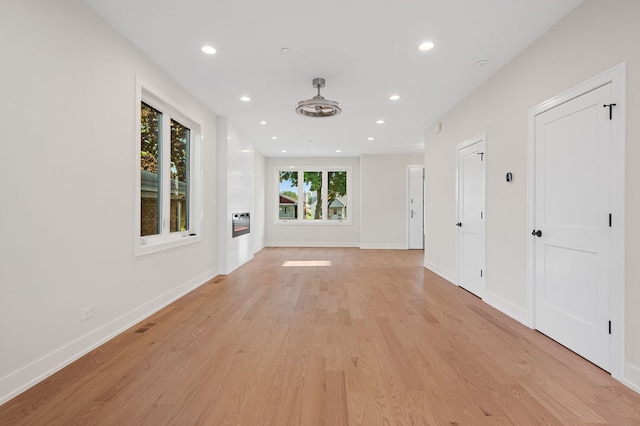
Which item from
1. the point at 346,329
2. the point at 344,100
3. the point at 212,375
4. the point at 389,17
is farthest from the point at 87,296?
the point at 344,100

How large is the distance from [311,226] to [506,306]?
654cm

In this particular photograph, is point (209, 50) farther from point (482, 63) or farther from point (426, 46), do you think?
point (482, 63)

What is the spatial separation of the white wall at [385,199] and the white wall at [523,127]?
11.8ft

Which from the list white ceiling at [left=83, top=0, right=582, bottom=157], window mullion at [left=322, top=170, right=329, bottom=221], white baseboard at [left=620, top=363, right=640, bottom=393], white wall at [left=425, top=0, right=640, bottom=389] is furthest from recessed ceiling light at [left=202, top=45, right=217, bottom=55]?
window mullion at [left=322, top=170, right=329, bottom=221]

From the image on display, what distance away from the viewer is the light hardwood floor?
167cm

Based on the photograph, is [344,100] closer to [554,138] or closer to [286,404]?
[554,138]

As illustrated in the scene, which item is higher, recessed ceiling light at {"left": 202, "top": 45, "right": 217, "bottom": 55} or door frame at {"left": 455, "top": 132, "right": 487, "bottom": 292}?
recessed ceiling light at {"left": 202, "top": 45, "right": 217, "bottom": 55}

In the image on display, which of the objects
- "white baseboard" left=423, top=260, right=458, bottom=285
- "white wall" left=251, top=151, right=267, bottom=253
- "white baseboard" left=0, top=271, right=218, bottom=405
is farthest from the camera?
"white wall" left=251, top=151, right=267, bottom=253

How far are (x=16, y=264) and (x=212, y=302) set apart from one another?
2.07 m

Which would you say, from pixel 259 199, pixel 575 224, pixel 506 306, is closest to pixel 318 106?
pixel 575 224

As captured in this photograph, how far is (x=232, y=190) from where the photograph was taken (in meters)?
5.64

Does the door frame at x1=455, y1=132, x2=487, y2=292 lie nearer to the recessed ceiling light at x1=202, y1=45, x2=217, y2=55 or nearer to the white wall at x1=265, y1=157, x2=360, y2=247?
the recessed ceiling light at x1=202, y1=45, x2=217, y2=55

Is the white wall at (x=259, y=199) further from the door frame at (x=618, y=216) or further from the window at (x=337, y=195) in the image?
the door frame at (x=618, y=216)

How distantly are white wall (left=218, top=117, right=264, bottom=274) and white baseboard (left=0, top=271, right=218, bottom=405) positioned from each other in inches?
70.7
